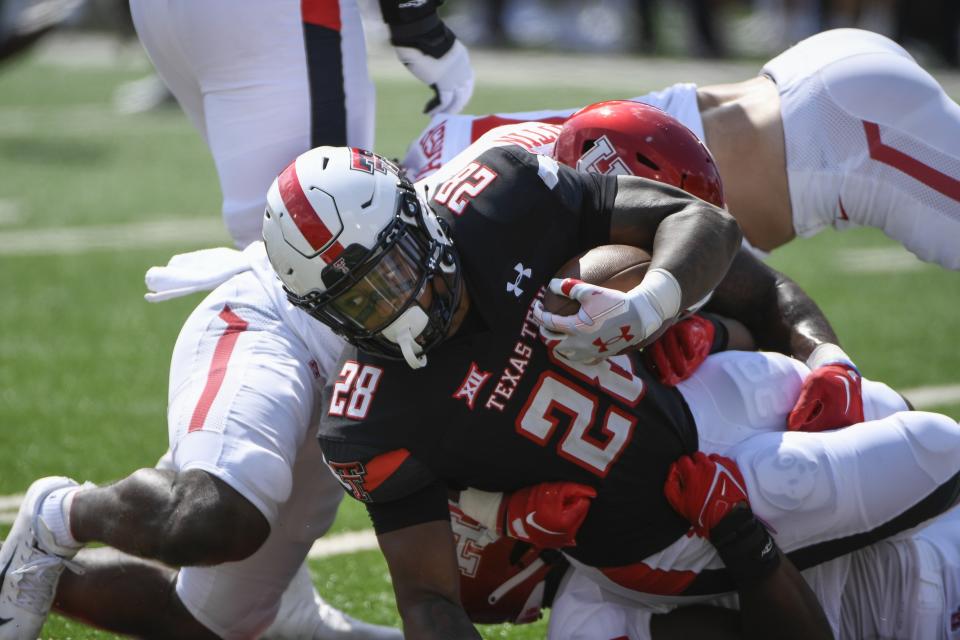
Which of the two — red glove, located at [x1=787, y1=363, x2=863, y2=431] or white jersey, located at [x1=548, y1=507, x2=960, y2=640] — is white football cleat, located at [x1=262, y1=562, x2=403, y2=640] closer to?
white jersey, located at [x1=548, y1=507, x2=960, y2=640]

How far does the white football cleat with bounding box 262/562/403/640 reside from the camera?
340cm

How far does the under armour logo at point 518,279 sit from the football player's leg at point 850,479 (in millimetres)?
619

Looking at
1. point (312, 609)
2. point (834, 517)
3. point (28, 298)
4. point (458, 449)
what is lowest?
point (28, 298)

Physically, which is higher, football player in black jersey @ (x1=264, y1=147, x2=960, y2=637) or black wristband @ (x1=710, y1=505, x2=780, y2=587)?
football player in black jersey @ (x1=264, y1=147, x2=960, y2=637)

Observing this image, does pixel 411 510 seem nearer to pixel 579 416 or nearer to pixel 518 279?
pixel 579 416

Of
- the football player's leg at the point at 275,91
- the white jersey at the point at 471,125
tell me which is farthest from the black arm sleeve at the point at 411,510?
the football player's leg at the point at 275,91

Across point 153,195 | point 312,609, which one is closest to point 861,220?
point 312,609

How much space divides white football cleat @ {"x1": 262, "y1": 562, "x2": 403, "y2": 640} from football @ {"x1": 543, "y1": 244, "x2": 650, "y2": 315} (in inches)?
44.6

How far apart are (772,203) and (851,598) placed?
51.8 inches

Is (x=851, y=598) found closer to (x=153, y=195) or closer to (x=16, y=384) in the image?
(x=16, y=384)

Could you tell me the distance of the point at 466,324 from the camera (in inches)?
109

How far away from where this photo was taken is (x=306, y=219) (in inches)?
104

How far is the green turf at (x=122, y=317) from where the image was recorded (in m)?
4.49

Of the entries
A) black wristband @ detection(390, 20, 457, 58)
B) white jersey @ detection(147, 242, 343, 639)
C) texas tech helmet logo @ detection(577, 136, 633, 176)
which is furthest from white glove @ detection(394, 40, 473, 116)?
texas tech helmet logo @ detection(577, 136, 633, 176)
